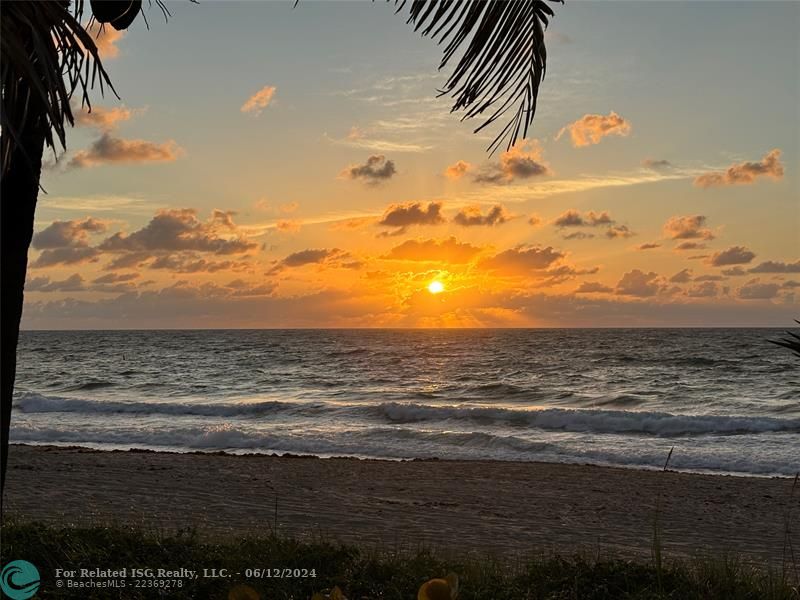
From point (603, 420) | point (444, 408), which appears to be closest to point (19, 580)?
point (603, 420)

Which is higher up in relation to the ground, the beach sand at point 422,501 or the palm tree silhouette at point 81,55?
the palm tree silhouette at point 81,55

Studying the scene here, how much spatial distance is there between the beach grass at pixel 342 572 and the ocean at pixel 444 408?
1280 cm

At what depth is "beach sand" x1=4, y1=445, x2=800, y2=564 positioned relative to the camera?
9586 mm

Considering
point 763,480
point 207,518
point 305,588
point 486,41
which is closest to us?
point 486,41

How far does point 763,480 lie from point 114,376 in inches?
1644

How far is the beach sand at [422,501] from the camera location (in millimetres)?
9586

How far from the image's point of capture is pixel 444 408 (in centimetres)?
2856

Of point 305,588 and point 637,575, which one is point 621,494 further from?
point 305,588

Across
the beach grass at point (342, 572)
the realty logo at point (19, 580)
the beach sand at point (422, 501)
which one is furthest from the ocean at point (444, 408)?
the realty logo at point (19, 580)

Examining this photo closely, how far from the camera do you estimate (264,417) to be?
28.3 metres

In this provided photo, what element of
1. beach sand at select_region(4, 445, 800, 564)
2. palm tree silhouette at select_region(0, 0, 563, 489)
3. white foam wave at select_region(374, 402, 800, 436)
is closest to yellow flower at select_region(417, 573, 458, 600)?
palm tree silhouette at select_region(0, 0, 563, 489)

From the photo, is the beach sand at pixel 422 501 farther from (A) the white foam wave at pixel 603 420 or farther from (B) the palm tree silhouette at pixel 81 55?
(A) the white foam wave at pixel 603 420

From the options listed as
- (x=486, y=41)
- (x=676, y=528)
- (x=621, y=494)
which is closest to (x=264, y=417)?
(x=621, y=494)

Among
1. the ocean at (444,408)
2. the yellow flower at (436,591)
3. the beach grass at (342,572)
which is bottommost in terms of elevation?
the ocean at (444,408)
